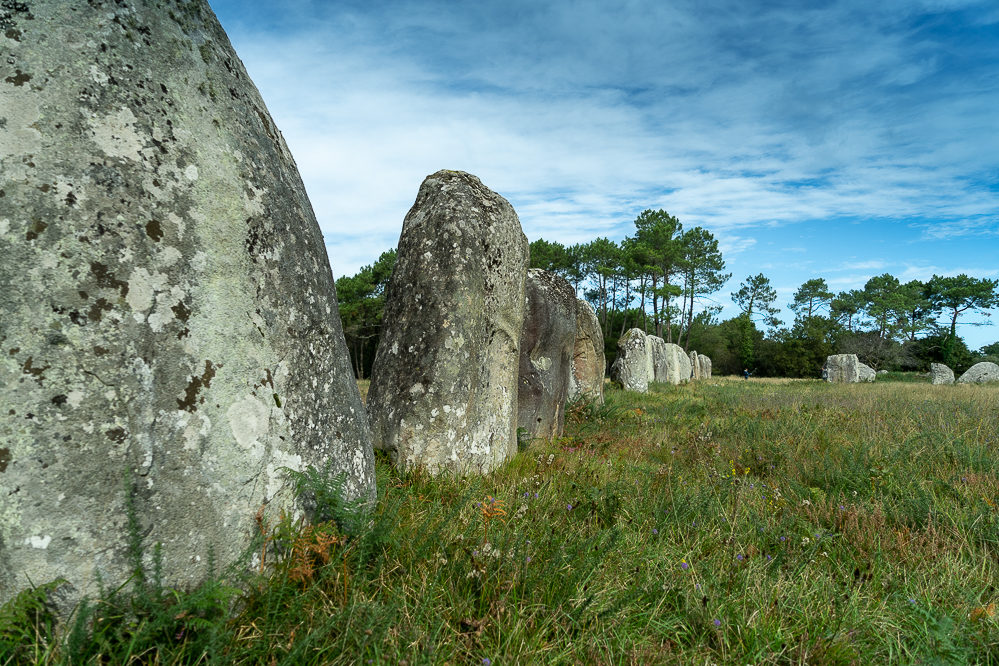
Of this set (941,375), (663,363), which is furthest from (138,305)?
(941,375)

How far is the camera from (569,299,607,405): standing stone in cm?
1170

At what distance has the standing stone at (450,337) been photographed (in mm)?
4488

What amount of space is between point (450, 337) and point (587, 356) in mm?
7790

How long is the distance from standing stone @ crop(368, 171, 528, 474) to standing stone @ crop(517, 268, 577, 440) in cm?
143

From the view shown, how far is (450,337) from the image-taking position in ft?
14.8

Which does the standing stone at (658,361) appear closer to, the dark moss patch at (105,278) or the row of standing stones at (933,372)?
the row of standing stones at (933,372)

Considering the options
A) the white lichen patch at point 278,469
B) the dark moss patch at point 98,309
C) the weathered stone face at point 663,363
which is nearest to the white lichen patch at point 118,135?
the dark moss patch at point 98,309

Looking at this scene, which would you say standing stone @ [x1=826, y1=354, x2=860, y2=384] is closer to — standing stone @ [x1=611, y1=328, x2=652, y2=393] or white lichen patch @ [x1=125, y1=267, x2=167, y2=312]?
standing stone @ [x1=611, y1=328, x2=652, y2=393]

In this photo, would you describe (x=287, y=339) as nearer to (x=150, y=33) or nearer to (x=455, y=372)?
(x=150, y=33)

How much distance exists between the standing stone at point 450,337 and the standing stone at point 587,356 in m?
6.48

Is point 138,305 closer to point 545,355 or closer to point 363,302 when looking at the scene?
point 545,355

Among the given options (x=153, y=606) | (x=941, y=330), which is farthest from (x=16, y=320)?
(x=941, y=330)

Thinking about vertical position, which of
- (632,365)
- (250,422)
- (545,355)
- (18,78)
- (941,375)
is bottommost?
(941,375)

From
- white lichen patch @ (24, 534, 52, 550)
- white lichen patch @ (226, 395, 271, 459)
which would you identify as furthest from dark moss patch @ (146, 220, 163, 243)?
white lichen patch @ (24, 534, 52, 550)
